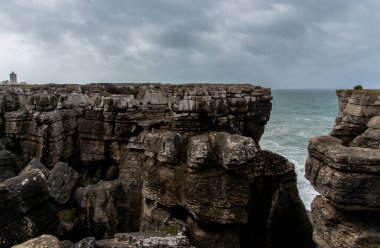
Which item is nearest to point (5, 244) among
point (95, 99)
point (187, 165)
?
point (187, 165)

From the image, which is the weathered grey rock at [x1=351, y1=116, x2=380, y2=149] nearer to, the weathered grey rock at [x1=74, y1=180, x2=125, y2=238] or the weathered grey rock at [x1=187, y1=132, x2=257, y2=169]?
the weathered grey rock at [x1=187, y1=132, x2=257, y2=169]

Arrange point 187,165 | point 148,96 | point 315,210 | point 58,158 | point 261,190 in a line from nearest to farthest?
point 315,210, point 187,165, point 261,190, point 58,158, point 148,96

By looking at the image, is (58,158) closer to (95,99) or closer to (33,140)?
(33,140)

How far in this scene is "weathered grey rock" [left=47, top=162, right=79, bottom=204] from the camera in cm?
1414

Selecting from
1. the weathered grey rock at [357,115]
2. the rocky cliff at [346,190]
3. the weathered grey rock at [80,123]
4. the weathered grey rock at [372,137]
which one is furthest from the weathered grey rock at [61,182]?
the weathered grey rock at [372,137]

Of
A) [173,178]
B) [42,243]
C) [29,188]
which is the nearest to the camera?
[42,243]

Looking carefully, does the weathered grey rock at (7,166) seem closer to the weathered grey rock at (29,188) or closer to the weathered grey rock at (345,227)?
the weathered grey rock at (29,188)

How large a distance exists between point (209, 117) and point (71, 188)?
287 inches

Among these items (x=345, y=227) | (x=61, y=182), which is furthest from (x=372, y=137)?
(x=61, y=182)

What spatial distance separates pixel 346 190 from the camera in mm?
8453

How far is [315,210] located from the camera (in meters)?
9.81

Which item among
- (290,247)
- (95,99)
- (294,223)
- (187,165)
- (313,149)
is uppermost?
(95,99)

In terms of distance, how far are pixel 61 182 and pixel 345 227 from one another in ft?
38.2

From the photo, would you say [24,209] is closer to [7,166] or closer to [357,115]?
[7,166]
